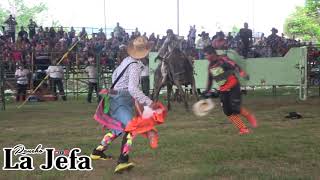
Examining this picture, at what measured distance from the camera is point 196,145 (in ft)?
30.9

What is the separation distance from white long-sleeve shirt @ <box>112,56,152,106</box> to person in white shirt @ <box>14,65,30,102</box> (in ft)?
50.9

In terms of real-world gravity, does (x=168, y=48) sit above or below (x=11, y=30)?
below

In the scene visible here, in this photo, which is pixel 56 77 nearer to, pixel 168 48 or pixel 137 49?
pixel 168 48

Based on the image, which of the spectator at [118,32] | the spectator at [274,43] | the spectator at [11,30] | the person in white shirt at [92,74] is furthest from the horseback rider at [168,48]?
the spectator at [11,30]

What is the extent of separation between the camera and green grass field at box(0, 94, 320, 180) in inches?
284

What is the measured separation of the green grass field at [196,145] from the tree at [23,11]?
50.5m

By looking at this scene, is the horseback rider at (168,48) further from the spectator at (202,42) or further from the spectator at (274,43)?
the spectator at (274,43)

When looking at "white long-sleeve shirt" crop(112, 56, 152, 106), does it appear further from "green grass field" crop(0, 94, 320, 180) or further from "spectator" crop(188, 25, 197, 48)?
"spectator" crop(188, 25, 197, 48)

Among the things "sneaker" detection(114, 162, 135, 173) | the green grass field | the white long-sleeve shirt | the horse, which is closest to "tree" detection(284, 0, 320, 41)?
the horse

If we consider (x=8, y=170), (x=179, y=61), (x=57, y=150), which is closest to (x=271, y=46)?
(x=179, y=61)

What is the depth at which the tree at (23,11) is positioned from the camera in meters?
64.0

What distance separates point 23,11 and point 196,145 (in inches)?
2335

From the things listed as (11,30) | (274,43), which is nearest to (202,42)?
(274,43)

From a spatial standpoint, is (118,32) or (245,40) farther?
(118,32)
